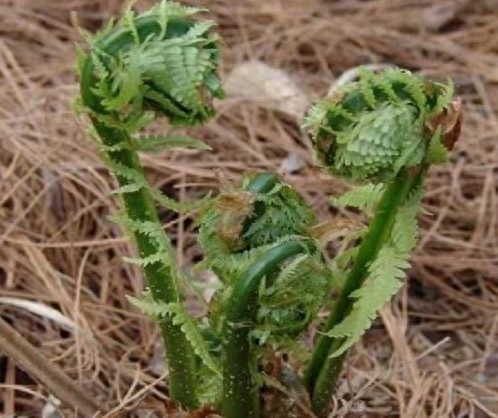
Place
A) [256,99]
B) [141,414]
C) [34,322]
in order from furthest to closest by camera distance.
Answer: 1. [256,99]
2. [34,322]
3. [141,414]

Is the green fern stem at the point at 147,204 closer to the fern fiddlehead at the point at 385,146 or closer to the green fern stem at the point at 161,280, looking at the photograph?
the green fern stem at the point at 161,280

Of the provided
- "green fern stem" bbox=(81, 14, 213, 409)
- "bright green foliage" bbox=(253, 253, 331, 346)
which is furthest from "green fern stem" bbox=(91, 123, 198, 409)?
"bright green foliage" bbox=(253, 253, 331, 346)

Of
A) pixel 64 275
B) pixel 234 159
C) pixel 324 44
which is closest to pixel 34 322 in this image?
pixel 64 275

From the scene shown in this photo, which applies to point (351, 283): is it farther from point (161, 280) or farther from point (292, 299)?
point (161, 280)

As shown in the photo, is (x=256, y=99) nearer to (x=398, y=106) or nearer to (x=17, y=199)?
(x=17, y=199)

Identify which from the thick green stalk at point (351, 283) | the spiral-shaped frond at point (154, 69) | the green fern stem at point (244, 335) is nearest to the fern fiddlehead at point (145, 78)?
the spiral-shaped frond at point (154, 69)

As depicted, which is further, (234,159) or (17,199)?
(234,159)
